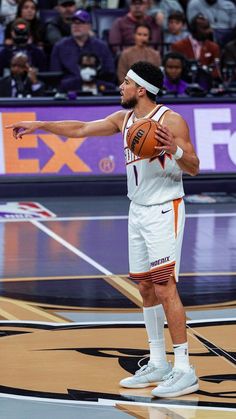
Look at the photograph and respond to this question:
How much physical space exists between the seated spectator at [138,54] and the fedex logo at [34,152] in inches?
84.9

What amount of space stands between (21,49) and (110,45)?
6.63 feet

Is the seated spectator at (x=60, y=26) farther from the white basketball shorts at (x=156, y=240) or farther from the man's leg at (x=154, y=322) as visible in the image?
the man's leg at (x=154, y=322)

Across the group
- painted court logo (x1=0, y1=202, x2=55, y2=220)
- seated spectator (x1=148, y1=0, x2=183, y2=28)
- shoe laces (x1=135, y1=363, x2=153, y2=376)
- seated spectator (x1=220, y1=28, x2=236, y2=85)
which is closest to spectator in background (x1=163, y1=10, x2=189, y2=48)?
seated spectator (x1=148, y1=0, x2=183, y2=28)

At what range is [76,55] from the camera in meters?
18.3

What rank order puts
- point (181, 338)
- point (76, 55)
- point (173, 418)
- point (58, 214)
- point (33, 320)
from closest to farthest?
point (173, 418) < point (181, 338) < point (33, 320) < point (58, 214) < point (76, 55)

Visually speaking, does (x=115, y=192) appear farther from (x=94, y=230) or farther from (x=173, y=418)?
(x=173, y=418)

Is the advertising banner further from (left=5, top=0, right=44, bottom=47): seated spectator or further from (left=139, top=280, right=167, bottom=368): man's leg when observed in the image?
(left=139, top=280, right=167, bottom=368): man's leg

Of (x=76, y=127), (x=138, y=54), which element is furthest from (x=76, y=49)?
(x=76, y=127)

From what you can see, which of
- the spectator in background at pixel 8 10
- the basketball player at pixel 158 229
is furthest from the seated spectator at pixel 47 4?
the basketball player at pixel 158 229

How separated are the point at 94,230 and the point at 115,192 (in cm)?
248

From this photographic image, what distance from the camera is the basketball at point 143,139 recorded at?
25.2 ft

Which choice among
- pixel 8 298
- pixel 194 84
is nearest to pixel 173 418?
pixel 8 298

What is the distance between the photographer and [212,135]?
669 inches

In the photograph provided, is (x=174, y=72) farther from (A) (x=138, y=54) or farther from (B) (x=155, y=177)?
(B) (x=155, y=177)
